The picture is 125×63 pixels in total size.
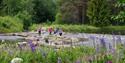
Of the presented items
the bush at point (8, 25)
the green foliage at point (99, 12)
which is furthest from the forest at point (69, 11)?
the bush at point (8, 25)

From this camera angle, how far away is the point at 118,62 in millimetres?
5297

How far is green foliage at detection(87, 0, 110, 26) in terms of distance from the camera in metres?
62.1

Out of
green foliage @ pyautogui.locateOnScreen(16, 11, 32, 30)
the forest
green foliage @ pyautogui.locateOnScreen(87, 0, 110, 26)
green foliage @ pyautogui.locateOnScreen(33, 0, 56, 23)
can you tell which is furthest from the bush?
green foliage @ pyautogui.locateOnScreen(33, 0, 56, 23)

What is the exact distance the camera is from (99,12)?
206 ft

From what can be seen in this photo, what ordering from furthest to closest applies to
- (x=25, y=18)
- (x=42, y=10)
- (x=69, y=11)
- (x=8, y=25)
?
(x=42, y=10) < (x=69, y=11) < (x=25, y=18) < (x=8, y=25)

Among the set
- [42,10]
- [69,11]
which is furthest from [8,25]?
[42,10]

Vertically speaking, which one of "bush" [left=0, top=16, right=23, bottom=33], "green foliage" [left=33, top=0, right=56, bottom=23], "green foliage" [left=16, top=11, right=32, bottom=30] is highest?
"bush" [left=0, top=16, right=23, bottom=33]

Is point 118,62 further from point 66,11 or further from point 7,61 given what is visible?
point 66,11

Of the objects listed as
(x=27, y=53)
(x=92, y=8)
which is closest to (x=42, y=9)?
(x=92, y=8)

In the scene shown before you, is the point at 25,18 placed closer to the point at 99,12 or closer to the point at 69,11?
the point at 69,11

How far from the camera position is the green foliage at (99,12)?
62.1m

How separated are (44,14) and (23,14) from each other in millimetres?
18229

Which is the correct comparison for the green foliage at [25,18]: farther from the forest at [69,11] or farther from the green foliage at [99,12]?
the green foliage at [99,12]

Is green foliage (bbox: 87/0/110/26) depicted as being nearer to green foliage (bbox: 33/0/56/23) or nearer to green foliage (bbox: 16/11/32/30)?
green foliage (bbox: 33/0/56/23)
